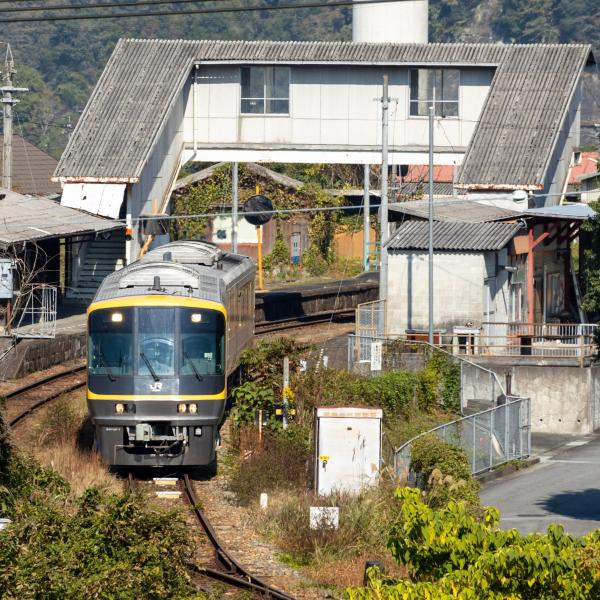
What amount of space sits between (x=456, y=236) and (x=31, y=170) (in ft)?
120

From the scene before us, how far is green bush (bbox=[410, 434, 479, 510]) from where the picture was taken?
63.8 feet

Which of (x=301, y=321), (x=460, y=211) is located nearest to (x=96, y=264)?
(x=301, y=321)

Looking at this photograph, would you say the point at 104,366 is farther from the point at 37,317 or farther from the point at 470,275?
the point at 37,317

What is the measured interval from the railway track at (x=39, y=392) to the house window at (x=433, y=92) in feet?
46.4

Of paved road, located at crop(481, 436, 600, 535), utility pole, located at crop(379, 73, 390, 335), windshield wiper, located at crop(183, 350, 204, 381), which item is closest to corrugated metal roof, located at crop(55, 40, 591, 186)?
utility pole, located at crop(379, 73, 390, 335)

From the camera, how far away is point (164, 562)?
557 inches

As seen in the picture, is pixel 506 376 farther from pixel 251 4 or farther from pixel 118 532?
pixel 251 4

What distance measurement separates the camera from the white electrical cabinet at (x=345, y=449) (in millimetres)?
20188

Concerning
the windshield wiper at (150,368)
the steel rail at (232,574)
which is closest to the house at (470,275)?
the windshield wiper at (150,368)

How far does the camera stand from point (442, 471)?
21.0m

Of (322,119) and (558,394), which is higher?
(322,119)

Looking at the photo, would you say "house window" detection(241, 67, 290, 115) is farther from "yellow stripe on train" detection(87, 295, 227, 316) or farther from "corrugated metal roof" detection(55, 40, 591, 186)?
"yellow stripe on train" detection(87, 295, 227, 316)

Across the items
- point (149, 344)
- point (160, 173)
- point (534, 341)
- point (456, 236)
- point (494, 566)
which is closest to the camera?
point (494, 566)

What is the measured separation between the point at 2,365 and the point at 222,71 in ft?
46.6
